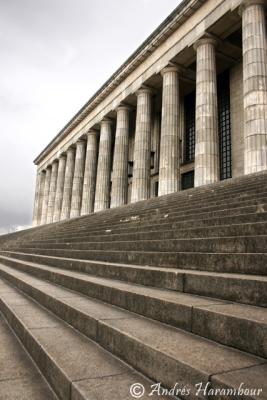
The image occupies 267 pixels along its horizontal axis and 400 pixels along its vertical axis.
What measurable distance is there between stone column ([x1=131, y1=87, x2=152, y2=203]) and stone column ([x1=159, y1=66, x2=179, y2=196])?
2.40 meters

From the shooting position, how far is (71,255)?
8.62 meters

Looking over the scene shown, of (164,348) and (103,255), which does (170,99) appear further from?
(164,348)

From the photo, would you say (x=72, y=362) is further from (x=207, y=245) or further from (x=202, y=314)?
(x=207, y=245)

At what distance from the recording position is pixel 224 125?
72.0ft

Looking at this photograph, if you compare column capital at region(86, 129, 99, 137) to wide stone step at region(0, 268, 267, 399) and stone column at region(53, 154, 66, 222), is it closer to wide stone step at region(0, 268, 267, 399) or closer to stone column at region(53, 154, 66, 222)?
stone column at region(53, 154, 66, 222)

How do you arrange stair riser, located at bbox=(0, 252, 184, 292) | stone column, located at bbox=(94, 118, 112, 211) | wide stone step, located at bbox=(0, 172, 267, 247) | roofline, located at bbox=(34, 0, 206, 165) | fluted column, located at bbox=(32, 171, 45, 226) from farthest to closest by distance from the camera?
fluted column, located at bbox=(32, 171, 45, 226)
stone column, located at bbox=(94, 118, 112, 211)
roofline, located at bbox=(34, 0, 206, 165)
wide stone step, located at bbox=(0, 172, 267, 247)
stair riser, located at bbox=(0, 252, 184, 292)

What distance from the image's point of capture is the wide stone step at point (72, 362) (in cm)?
210

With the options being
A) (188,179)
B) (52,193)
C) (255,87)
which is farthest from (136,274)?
(52,193)

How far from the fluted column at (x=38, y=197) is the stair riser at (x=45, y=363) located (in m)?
42.4

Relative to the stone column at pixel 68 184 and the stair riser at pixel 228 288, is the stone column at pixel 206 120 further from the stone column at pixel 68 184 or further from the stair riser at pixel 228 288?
the stone column at pixel 68 184

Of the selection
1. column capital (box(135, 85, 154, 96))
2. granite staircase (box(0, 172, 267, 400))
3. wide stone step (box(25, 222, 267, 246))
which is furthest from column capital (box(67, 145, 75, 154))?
granite staircase (box(0, 172, 267, 400))

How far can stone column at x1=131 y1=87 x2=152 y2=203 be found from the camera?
21.5m

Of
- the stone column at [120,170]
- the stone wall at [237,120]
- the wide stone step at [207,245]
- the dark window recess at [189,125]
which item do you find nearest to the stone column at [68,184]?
the stone column at [120,170]

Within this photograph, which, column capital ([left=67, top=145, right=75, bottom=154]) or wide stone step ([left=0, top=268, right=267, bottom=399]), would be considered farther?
column capital ([left=67, top=145, right=75, bottom=154])
